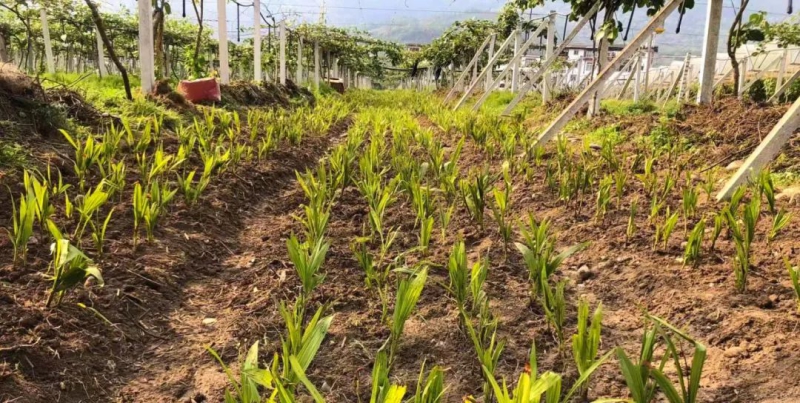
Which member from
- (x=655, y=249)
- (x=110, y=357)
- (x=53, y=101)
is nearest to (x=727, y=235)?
(x=655, y=249)

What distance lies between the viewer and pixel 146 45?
229 inches

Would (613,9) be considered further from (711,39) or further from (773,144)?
(773,144)

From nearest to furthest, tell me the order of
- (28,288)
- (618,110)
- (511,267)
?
1. (28,288)
2. (511,267)
3. (618,110)

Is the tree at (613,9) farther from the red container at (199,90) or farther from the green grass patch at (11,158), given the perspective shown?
the green grass patch at (11,158)

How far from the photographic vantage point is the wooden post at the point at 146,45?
577cm

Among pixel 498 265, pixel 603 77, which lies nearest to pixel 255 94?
pixel 603 77

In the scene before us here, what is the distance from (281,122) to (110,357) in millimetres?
3783

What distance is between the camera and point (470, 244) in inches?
105

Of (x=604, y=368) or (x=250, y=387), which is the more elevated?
(x=250, y=387)

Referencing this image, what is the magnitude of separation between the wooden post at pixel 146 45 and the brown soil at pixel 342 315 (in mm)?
3744

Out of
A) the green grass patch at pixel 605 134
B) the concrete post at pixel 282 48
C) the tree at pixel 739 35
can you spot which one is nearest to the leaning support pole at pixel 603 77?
the green grass patch at pixel 605 134

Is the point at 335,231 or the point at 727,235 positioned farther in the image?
the point at 335,231

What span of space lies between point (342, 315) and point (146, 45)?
5.00 metres

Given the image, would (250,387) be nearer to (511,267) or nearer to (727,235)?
(511,267)
